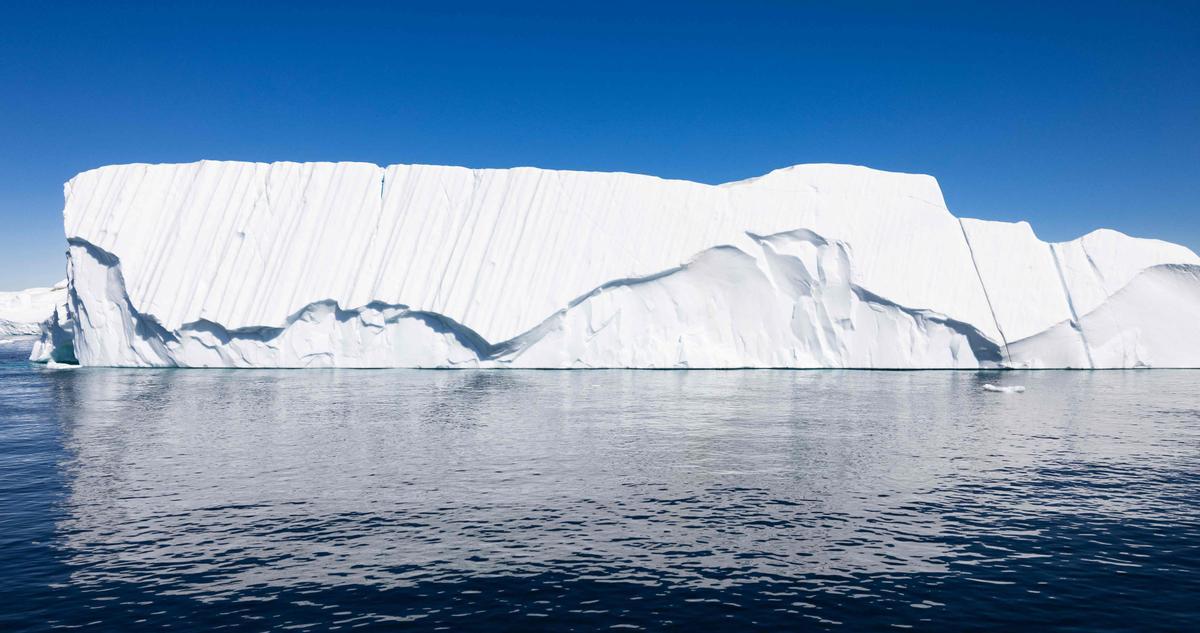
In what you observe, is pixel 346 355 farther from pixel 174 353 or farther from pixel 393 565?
pixel 393 565

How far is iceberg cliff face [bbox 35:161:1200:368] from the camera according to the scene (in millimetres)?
33938

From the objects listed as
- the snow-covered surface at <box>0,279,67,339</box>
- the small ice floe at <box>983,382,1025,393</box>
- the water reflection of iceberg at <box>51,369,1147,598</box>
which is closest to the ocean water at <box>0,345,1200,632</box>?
the water reflection of iceberg at <box>51,369,1147,598</box>

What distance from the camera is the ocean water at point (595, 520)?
21.5ft

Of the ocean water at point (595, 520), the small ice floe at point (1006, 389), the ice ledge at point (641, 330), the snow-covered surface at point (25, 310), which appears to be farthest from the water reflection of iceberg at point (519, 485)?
the snow-covered surface at point (25, 310)

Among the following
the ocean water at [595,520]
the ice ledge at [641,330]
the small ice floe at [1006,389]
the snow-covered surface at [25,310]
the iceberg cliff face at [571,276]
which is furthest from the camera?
the snow-covered surface at [25,310]

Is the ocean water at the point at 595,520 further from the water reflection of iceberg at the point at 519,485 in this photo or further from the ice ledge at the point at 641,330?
the ice ledge at the point at 641,330

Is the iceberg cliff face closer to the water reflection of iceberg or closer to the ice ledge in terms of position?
the ice ledge

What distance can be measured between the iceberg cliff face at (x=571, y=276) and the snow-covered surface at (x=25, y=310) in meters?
45.2

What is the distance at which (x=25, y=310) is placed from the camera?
244 ft

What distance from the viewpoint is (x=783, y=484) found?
11.1m

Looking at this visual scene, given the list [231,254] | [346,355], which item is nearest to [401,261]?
[346,355]

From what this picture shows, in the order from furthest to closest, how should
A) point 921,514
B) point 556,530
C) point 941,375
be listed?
1. point 941,375
2. point 921,514
3. point 556,530

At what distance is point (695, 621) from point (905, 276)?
32662 millimetres

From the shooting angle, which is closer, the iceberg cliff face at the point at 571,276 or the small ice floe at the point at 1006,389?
the small ice floe at the point at 1006,389
